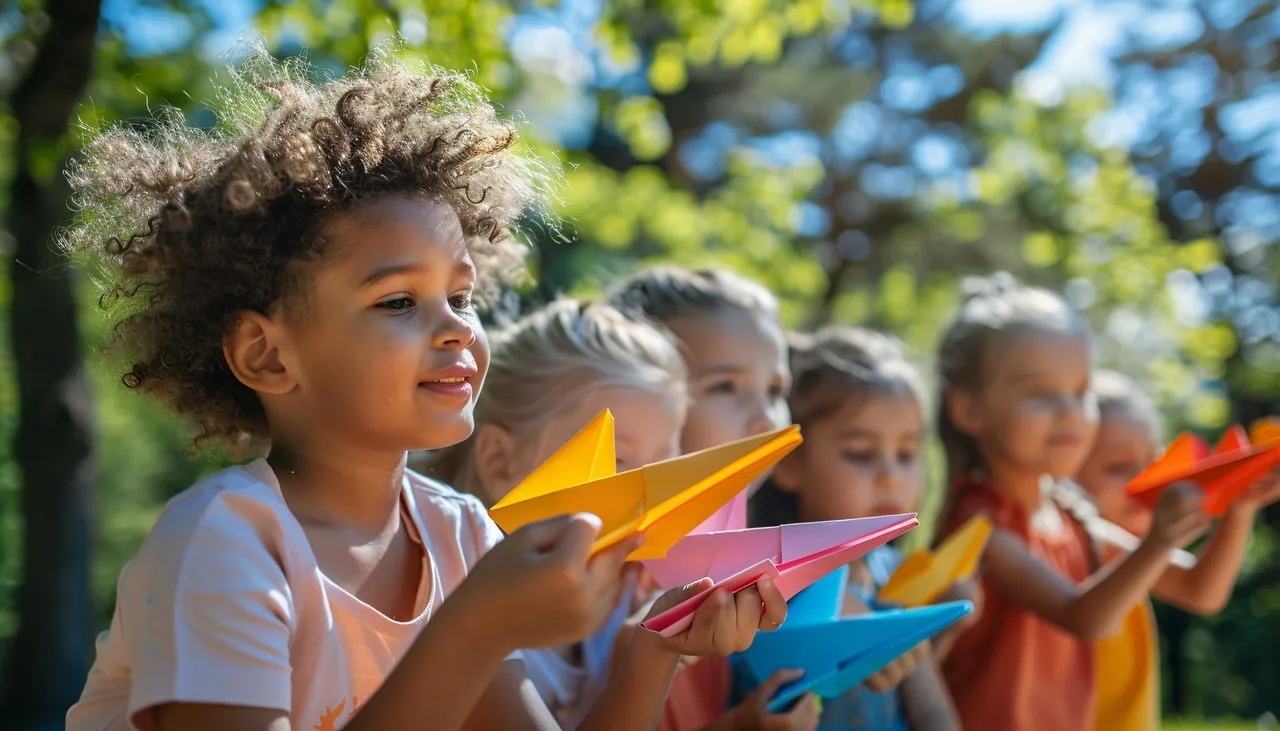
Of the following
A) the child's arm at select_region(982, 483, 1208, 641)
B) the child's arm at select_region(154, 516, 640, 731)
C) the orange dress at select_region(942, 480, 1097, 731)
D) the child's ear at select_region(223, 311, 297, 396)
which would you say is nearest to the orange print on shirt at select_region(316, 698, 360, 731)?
the child's arm at select_region(154, 516, 640, 731)

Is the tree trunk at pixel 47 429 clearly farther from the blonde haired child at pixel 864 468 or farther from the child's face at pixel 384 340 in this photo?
the child's face at pixel 384 340

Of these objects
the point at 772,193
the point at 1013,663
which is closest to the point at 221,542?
the point at 1013,663

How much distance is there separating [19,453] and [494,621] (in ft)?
19.0

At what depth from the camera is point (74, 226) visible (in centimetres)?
205

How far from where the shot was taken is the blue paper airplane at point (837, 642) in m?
2.03

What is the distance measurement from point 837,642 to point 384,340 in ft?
3.40

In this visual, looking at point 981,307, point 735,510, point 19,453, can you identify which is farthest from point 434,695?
point 19,453

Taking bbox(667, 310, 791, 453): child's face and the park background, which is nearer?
bbox(667, 310, 791, 453): child's face

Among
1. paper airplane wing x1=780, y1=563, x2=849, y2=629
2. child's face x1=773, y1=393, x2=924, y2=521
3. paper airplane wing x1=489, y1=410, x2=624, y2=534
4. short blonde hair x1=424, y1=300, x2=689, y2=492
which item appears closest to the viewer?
paper airplane wing x1=489, y1=410, x2=624, y2=534

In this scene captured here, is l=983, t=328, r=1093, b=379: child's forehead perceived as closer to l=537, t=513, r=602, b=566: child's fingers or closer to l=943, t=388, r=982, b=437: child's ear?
l=943, t=388, r=982, b=437: child's ear

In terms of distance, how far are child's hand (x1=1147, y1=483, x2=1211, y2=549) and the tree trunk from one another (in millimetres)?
4907

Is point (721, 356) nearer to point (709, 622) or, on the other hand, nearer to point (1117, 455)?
point (709, 622)

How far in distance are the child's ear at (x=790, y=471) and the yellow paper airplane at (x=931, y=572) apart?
0.57 m

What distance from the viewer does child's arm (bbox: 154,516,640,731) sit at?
126 centimetres
